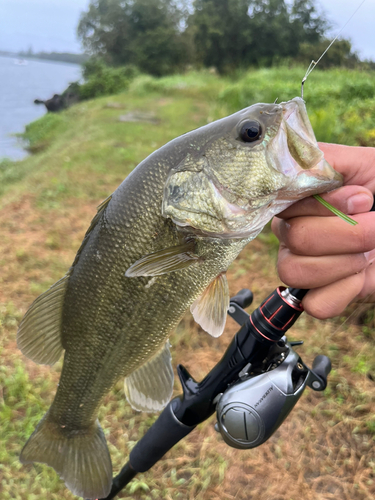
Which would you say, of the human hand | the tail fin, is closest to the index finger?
the human hand

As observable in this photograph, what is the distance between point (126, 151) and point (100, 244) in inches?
280

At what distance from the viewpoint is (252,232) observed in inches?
42.3

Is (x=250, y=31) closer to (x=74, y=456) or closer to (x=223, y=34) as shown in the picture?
(x=223, y=34)

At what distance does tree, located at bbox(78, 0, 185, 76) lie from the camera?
105 ft

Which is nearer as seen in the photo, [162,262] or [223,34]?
[162,262]

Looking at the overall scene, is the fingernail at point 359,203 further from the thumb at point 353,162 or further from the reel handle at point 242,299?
the reel handle at point 242,299

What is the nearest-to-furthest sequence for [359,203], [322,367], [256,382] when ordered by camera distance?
[359,203] → [256,382] → [322,367]

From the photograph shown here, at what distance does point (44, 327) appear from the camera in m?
1.27

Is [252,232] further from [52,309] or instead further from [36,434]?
[36,434]

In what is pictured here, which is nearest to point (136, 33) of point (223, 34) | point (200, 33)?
point (200, 33)

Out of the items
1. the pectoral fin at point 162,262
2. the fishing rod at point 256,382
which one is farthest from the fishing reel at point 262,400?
the pectoral fin at point 162,262

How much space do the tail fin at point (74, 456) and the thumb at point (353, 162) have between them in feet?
4.56

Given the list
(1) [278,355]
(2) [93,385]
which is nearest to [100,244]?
(2) [93,385]

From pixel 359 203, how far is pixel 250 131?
1.22ft
